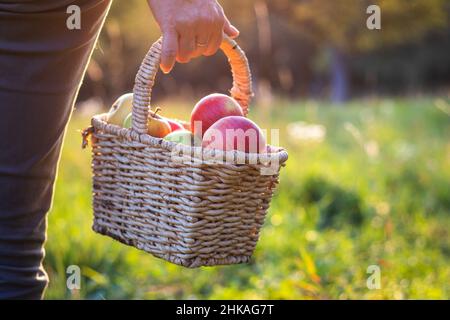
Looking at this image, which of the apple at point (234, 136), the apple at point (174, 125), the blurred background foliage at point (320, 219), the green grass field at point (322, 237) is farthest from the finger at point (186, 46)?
the green grass field at point (322, 237)

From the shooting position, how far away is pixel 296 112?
8.28 m

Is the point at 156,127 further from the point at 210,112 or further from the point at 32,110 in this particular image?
the point at 32,110

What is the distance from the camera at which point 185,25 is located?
1.54 m

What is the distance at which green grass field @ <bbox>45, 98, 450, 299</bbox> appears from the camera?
2943mm

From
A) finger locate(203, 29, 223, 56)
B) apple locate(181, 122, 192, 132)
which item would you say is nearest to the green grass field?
apple locate(181, 122, 192, 132)

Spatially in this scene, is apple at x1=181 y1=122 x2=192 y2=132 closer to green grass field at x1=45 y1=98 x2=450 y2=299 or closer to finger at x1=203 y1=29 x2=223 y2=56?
finger at x1=203 y1=29 x2=223 y2=56

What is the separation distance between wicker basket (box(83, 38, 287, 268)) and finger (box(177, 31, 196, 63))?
0.22 feet

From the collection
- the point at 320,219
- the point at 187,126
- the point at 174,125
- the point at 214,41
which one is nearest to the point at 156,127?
the point at 174,125

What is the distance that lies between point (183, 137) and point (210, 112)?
0.39 ft

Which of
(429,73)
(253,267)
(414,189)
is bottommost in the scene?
(253,267)

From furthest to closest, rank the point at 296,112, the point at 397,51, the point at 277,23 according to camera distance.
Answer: the point at 397,51 < the point at 277,23 < the point at 296,112

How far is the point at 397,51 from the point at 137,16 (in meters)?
10.7
